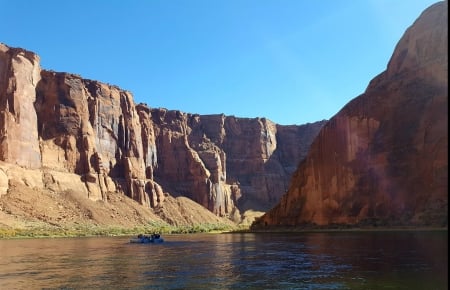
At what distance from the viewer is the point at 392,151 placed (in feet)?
275

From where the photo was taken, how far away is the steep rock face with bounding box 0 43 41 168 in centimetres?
12888

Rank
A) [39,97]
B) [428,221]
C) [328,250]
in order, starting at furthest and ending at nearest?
1. [39,97]
2. [428,221]
3. [328,250]

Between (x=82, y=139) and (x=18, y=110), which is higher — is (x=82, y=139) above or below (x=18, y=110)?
below

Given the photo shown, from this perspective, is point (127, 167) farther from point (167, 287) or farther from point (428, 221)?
point (167, 287)

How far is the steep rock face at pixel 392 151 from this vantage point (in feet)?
251

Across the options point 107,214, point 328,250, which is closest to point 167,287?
point 328,250

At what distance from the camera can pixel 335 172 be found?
306 ft

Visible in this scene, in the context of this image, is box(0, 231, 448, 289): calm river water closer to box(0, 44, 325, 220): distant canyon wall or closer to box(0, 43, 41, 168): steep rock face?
box(0, 44, 325, 220): distant canyon wall

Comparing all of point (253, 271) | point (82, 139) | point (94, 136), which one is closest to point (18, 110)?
point (82, 139)

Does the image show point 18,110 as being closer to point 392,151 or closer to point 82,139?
point 82,139

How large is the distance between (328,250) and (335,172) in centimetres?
4798

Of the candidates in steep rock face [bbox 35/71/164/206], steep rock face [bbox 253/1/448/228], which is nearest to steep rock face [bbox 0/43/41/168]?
steep rock face [bbox 35/71/164/206]

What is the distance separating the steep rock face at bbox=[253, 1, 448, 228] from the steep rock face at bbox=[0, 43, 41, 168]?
70006 millimetres

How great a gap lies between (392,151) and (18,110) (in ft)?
318
